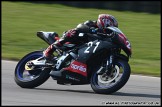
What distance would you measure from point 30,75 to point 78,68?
36.5 inches

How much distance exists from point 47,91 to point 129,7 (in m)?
12.4

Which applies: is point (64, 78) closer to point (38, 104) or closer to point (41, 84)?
point (41, 84)

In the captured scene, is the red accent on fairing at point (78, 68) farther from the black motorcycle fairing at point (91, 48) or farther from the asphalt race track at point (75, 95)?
the asphalt race track at point (75, 95)

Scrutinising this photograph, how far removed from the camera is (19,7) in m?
22.3

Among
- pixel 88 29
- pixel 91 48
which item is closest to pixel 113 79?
pixel 91 48

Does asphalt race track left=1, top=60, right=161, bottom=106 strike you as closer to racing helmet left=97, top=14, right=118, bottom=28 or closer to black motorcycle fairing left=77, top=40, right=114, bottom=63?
black motorcycle fairing left=77, top=40, right=114, bottom=63

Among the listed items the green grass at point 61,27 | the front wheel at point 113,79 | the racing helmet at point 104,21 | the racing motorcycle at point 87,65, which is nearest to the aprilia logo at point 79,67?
the racing motorcycle at point 87,65

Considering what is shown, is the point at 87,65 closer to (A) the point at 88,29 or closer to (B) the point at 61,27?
(A) the point at 88,29

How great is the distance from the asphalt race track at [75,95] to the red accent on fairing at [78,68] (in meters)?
0.33

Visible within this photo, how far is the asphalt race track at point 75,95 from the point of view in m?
8.30

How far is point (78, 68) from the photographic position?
9.24m

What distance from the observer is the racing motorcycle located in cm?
896

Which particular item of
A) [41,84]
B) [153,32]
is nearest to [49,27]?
[153,32]

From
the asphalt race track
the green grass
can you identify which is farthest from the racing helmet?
the green grass
